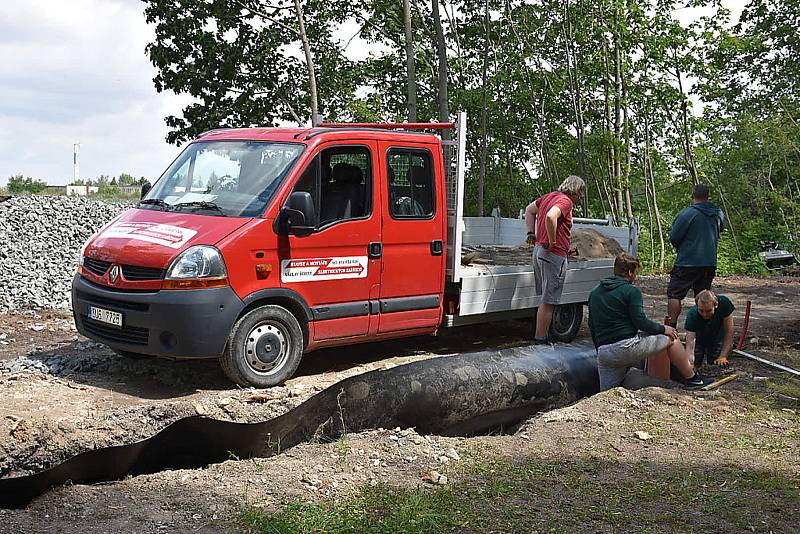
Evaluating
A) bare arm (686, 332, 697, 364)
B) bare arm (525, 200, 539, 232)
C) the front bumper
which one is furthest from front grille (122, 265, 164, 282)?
bare arm (686, 332, 697, 364)

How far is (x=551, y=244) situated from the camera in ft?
29.3

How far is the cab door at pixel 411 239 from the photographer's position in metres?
8.13

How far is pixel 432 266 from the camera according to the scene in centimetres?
848

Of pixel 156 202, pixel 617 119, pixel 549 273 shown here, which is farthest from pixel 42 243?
pixel 617 119

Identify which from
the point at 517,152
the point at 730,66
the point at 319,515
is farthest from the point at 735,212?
the point at 319,515

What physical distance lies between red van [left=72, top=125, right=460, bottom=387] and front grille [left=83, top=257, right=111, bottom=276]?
0.05 ft

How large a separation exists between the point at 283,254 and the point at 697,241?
16.3 ft

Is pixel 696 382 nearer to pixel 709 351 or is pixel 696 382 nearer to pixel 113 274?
pixel 709 351

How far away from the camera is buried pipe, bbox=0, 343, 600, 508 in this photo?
18.7 ft

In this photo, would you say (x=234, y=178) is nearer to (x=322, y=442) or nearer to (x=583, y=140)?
(x=322, y=442)

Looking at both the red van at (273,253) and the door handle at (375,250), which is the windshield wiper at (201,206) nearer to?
the red van at (273,253)

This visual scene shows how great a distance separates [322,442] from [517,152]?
21.2 m

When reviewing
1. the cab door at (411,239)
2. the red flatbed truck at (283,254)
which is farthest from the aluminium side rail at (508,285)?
the cab door at (411,239)

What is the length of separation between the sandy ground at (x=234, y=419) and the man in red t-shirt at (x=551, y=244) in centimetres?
139
